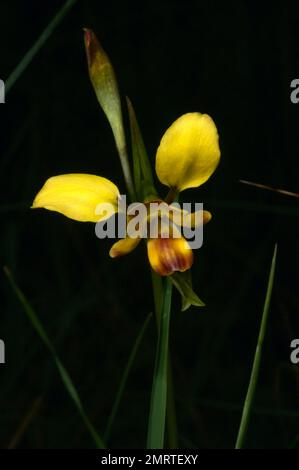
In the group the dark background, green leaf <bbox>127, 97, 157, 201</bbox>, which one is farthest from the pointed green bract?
the dark background

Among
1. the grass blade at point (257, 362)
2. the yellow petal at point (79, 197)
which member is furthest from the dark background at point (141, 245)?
the yellow petal at point (79, 197)

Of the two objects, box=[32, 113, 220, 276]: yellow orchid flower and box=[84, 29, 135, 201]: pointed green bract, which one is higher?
box=[84, 29, 135, 201]: pointed green bract

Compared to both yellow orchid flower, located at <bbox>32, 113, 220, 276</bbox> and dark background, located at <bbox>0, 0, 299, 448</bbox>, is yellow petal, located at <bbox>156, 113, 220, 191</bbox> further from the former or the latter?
dark background, located at <bbox>0, 0, 299, 448</bbox>

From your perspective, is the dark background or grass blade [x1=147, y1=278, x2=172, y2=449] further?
the dark background

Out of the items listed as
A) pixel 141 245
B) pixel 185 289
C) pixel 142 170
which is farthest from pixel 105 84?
pixel 141 245

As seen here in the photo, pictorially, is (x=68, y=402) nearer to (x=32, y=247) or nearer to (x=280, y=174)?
(x=32, y=247)

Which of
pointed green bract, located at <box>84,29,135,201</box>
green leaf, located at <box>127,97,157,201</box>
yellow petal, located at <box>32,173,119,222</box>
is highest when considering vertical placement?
pointed green bract, located at <box>84,29,135,201</box>

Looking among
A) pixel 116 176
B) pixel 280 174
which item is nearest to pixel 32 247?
pixel 116 176
